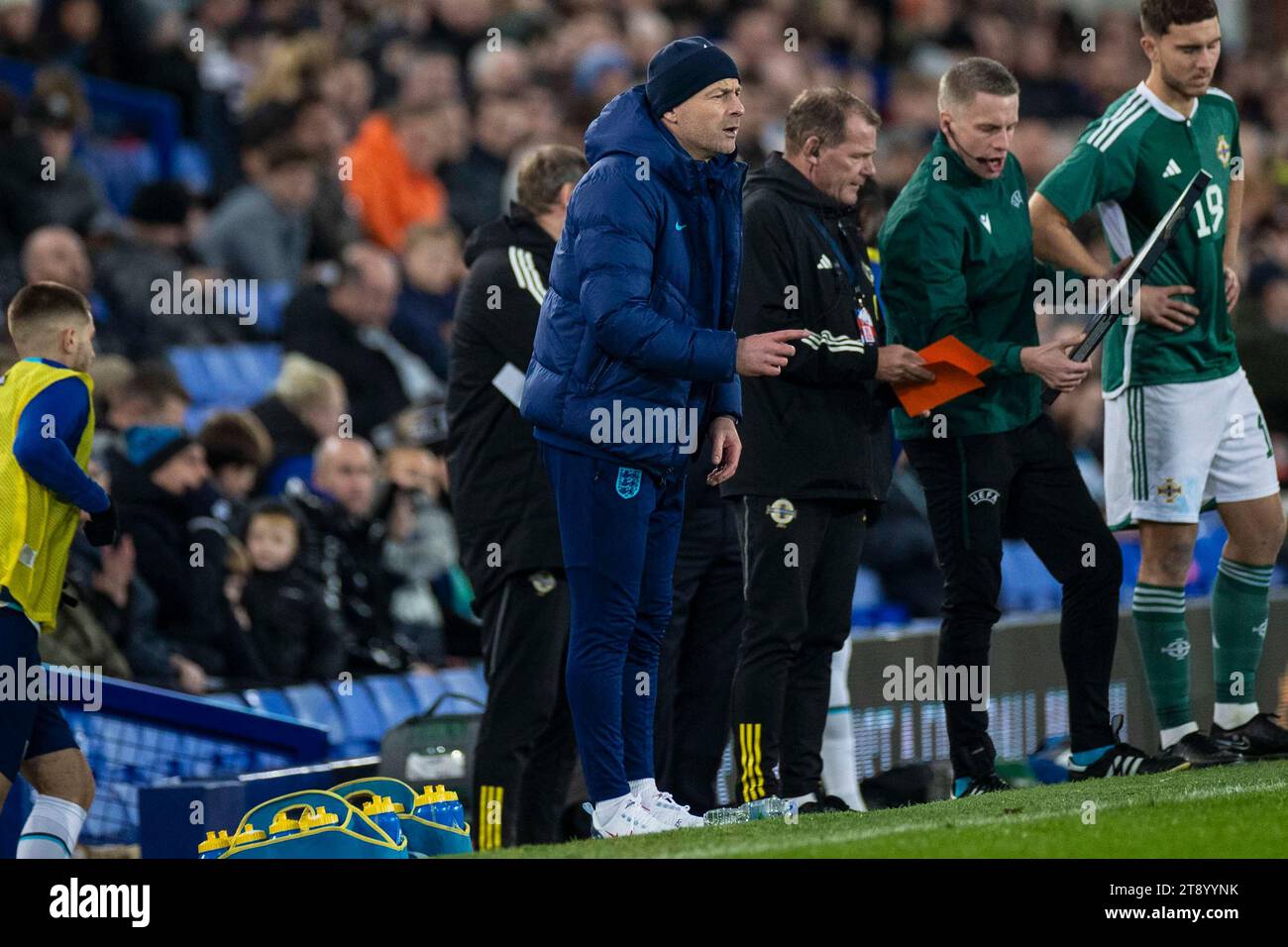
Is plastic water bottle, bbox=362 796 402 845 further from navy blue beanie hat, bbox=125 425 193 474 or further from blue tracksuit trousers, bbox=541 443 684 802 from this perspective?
navy blue beanie hat, bbox=125 425 193 474

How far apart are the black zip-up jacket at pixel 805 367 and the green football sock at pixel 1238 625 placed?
4.19 ft

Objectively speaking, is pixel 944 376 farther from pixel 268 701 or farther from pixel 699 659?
pixel 268 701

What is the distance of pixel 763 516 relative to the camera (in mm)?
6684

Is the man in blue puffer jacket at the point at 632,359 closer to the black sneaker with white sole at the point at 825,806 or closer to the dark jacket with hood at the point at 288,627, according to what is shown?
the black sneaker with white sole at the point at 825,806

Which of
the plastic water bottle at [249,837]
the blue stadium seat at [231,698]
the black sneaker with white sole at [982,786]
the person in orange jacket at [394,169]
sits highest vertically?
the person in orange jacket at [394,169]

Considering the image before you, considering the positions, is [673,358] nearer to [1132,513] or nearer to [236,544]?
[1132,513]

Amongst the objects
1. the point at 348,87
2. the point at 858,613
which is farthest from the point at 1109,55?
the point at 858,613

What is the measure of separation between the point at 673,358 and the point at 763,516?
1038 mm

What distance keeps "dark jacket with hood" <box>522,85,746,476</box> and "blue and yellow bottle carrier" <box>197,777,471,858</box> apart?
3.74ft

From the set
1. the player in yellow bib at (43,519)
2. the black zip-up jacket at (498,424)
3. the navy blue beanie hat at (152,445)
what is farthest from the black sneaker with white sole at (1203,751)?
the navy blue beanie hat at (152,445)

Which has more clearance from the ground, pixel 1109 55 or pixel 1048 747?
pixel 1109 55

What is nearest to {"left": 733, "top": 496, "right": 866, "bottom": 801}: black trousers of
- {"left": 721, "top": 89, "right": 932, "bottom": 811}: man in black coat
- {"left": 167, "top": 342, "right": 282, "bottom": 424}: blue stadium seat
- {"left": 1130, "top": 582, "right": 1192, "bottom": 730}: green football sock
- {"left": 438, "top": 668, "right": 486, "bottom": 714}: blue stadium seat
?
{"left": 721, "top": 89, "right": 932, "bottom": 811}: man in black coat

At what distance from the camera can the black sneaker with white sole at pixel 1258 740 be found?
7.20m

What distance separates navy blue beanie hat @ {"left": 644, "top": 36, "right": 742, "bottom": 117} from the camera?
5.95m
